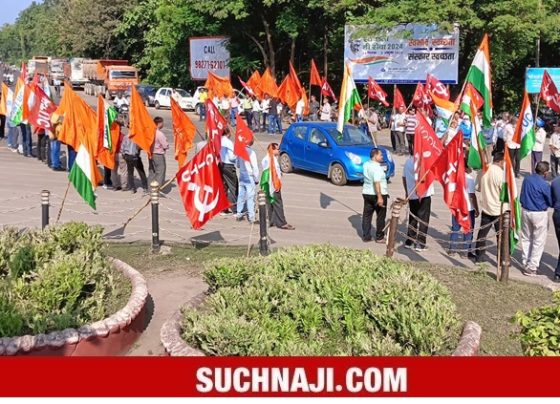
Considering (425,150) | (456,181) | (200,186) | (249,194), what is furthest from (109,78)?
(456,181)

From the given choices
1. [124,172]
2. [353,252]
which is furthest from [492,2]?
[353,252]

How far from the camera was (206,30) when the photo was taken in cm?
4075

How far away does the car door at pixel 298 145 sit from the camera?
18219mm

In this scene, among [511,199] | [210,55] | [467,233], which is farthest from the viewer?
[210,55]

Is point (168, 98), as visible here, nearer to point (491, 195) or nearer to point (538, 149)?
point (538, 149)

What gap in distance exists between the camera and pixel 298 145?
18391 mm

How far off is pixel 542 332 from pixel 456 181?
16.4 feet

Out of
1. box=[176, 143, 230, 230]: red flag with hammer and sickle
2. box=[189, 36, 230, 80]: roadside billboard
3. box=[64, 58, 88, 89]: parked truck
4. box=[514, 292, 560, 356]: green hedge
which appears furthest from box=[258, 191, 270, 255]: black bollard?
box=[64, 58, 88, 89]: parked truck

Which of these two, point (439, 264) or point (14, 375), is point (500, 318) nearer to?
point (439, 264)

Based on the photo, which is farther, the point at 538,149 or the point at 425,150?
the point at 538,149

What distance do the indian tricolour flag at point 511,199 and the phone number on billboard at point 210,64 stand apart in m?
31.8

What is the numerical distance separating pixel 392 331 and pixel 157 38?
144 ft

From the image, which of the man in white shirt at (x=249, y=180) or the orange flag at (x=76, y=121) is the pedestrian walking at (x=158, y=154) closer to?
the orange flag at (x=76, y=121)

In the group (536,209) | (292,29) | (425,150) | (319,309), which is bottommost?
(319,309)
